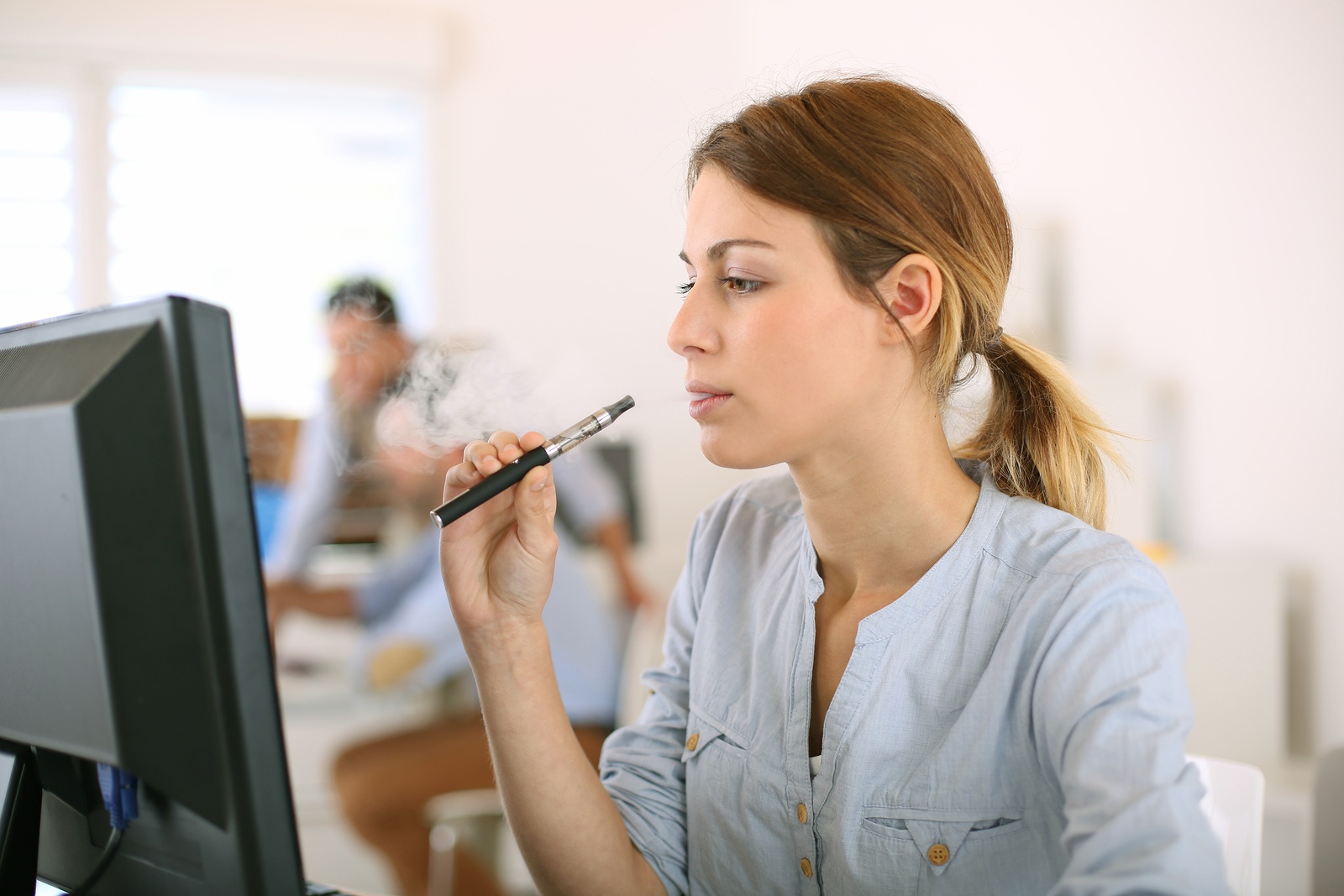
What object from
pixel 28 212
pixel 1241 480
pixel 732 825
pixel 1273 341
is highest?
pixel 28 212

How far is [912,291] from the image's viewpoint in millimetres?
924

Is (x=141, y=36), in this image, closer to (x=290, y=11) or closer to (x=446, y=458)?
(x=290, y=11)

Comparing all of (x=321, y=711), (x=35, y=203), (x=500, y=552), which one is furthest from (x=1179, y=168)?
(x=35, y=203)

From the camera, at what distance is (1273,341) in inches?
69.4

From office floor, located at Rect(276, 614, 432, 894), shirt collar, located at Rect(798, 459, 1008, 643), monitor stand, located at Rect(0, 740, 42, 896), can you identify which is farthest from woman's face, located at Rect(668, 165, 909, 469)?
office floor, located at Rect(276, 614, 432, 894)

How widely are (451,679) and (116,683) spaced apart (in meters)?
2.29

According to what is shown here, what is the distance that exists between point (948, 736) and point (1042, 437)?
12.9 inches

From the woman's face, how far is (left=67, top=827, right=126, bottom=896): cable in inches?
21.7

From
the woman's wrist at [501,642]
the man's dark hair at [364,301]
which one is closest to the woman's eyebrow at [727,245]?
the woman's wrist at [501,642]

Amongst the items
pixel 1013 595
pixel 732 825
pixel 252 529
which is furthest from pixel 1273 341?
pixel 252 529

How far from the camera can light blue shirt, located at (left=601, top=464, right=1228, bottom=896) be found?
0.68m

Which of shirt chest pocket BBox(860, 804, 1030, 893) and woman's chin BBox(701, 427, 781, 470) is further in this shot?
woman's chin BBox(701, 427, 781, 470)

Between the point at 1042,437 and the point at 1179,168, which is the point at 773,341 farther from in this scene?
the point at 1179,168

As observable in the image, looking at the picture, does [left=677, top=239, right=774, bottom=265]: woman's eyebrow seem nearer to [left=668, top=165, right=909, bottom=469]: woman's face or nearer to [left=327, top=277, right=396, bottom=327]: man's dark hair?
[left=668, top=165, right=909, bottom=469]: woman's face
